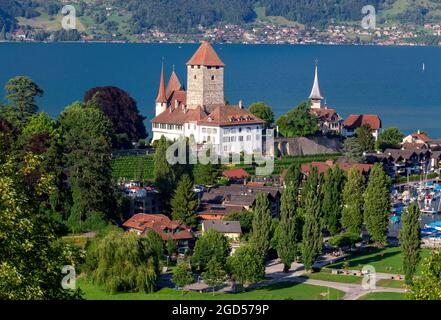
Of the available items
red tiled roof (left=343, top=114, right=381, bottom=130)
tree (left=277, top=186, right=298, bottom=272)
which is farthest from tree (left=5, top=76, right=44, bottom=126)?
red tiled roof (left=343, top=114, right=381, bottom=130)

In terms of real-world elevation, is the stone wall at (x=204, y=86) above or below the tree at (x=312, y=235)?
above

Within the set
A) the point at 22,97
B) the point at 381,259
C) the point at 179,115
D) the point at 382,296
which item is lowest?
the point at 382,296

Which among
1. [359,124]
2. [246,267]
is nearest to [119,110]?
[359,124]

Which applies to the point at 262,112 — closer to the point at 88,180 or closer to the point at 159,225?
the point at 159,225

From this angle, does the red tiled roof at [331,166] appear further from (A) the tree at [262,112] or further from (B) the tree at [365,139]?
(A) the tree at [262,112]

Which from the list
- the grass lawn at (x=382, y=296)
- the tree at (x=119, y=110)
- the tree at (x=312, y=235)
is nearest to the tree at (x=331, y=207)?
the tree at (x=312, y=235)

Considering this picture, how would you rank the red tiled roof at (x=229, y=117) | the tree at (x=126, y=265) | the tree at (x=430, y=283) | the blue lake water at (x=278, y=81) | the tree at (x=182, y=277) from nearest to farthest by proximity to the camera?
the tree at (x=430, y=283) → the tree at (x=126, y=265) → the tree at (x=182, y=277) → the red tiled roof at (x=229, y=117) → the blue lake water at (x=278, y=81)
